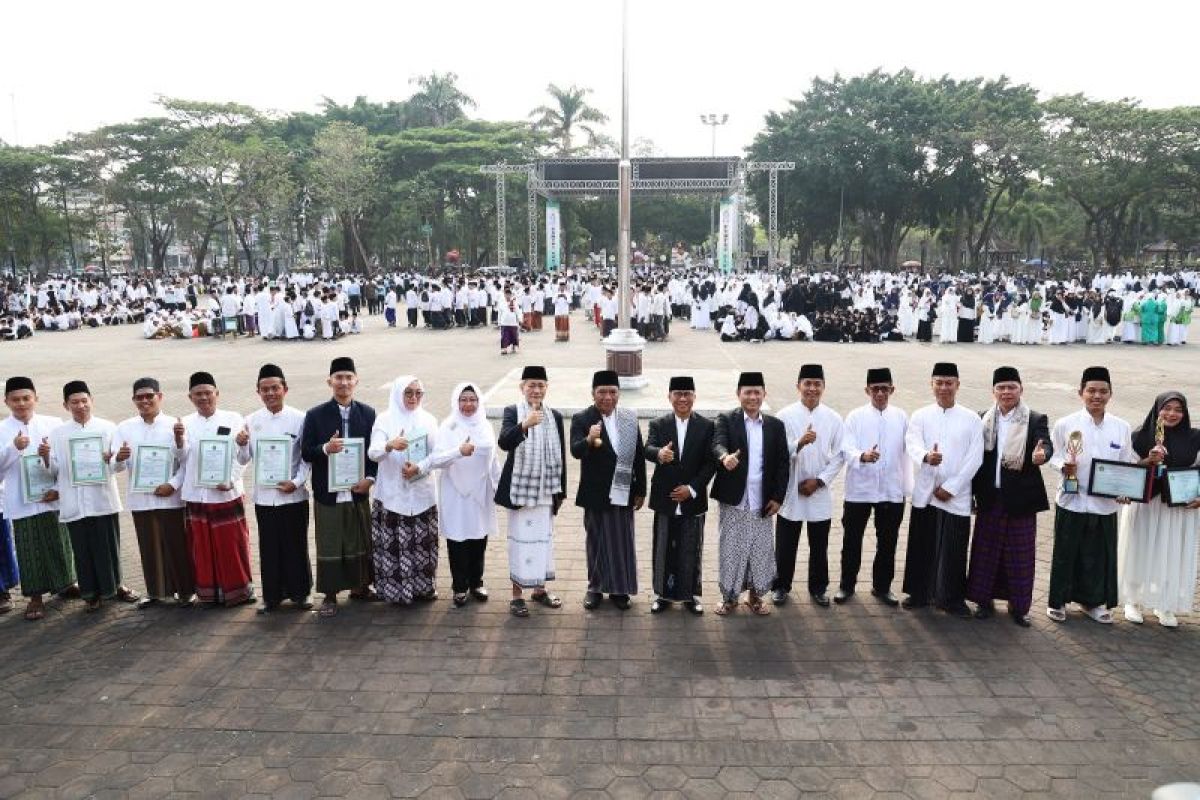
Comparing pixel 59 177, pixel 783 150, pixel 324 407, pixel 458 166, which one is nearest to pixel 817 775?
pixel 324 407

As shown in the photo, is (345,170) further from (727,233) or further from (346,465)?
(346,465)

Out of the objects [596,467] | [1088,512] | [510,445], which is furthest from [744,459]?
[1088,512]

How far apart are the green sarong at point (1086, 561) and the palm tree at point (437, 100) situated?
49.3 meters

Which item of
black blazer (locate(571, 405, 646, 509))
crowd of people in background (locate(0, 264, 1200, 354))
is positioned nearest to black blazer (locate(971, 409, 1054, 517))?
black blazer (locate(571, 405, 646, 509))

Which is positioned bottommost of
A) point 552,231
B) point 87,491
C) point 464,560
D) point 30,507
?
point 464,560

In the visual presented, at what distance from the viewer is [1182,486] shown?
184 inches

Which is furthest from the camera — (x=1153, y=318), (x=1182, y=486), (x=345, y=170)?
(x=345, y=170)

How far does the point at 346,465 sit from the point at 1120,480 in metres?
4.42

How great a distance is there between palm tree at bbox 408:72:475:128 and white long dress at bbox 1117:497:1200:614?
49376 mm

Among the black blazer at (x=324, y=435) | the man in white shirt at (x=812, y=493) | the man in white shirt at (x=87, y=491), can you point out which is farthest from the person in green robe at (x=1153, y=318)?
the man in white shirt at (x=87, y=491)

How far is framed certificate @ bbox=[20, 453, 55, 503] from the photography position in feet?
16.4

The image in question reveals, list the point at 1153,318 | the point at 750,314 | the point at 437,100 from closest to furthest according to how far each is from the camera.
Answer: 1. the point at 1153,318
2. the point at 750,314
3. the point at 437,100

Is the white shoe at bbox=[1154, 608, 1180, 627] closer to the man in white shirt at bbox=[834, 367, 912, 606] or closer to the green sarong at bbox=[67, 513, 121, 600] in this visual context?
the man in white shirt at bbox=[834, 367, 912, 606]

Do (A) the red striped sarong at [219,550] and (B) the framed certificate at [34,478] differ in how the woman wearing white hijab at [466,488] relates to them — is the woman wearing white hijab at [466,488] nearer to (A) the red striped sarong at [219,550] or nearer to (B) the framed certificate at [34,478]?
(A) the red striped sarong at [219,550]
